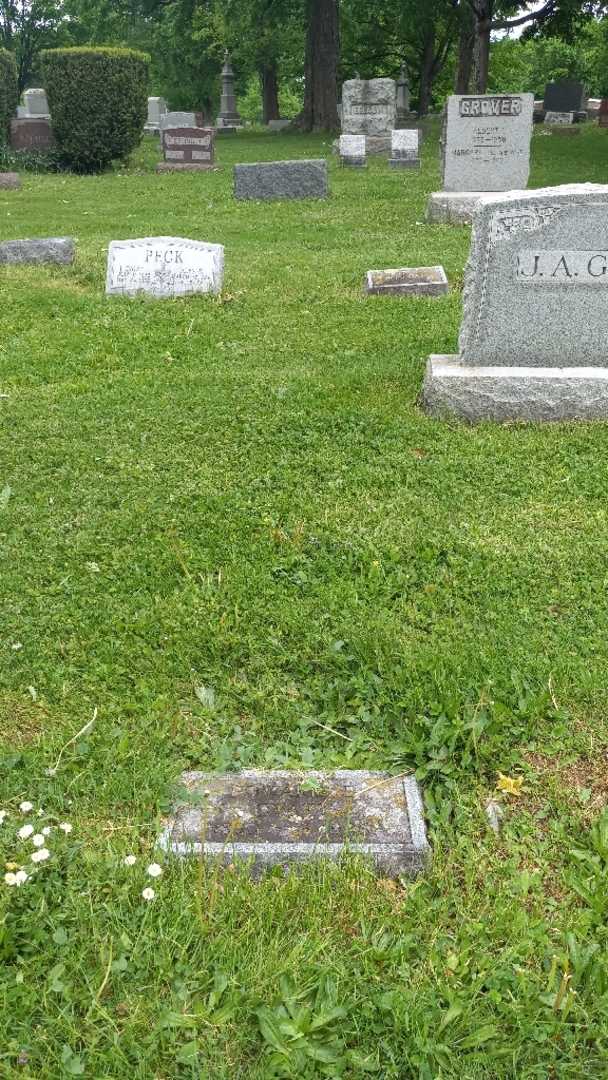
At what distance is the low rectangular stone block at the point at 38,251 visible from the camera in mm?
9234

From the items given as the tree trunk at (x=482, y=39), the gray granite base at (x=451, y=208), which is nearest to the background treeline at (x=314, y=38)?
the tree trunk at (x=482, y=39)

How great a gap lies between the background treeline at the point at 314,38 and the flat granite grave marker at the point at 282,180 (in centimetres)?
733

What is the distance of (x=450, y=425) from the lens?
206 inches

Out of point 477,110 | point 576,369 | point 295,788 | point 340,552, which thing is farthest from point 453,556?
point 477,110

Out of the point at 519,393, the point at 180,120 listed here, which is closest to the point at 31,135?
the point at 180,120

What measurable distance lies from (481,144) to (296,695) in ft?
36.7

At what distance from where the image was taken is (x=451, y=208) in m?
11.5

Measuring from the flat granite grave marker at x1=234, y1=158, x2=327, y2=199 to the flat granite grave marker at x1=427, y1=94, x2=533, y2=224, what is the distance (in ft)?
7.30

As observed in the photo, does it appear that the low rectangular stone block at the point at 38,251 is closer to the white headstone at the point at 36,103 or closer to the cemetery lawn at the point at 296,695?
the cemetery lawn at the point at 296,695

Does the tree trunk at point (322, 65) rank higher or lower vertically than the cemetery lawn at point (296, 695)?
higher

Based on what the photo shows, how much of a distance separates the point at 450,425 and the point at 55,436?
226 centimetres

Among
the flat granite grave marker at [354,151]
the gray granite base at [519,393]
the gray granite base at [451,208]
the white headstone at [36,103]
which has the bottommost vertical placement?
the gray granite base at [519,393]

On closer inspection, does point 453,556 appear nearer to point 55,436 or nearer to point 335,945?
point 335,945

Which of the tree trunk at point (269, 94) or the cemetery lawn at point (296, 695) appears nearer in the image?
the cemetery lawn at point (296, 695)
